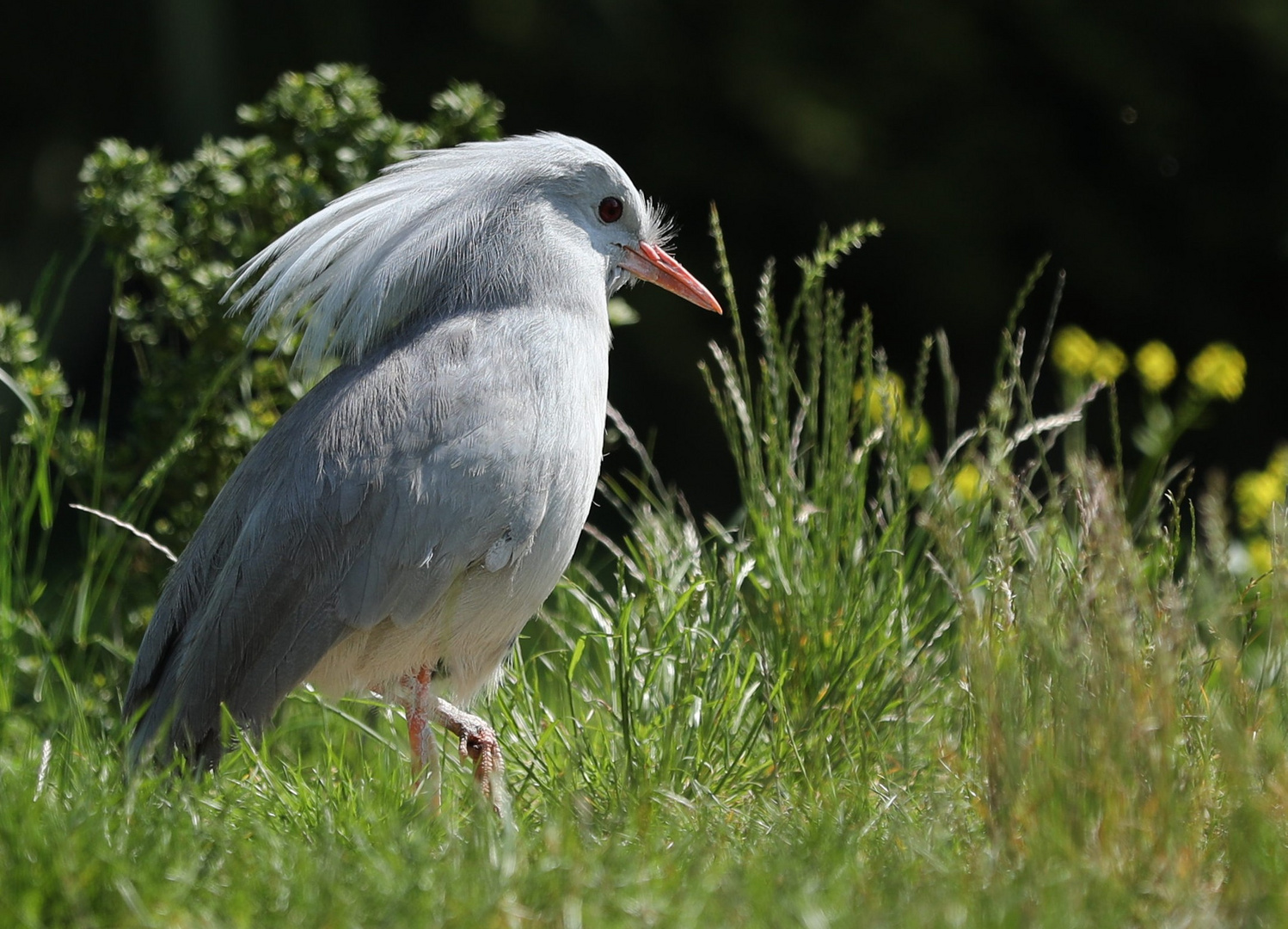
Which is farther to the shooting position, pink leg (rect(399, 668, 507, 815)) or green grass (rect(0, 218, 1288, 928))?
pink leg (rect(399, 668, 507, 815))

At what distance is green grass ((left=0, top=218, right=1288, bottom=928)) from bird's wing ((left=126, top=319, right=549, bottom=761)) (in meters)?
A: 0.20

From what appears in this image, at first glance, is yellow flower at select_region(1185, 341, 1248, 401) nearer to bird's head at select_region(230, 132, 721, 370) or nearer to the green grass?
the green grass

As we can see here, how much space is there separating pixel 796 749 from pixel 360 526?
1.09 metres

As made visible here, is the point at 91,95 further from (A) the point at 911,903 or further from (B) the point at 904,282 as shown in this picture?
(A) the point at 911,903

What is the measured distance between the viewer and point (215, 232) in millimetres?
4270

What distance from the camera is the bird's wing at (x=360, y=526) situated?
311cm

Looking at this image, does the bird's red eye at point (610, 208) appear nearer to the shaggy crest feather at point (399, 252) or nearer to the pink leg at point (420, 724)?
the shaggy crest feather at point (399, 252)

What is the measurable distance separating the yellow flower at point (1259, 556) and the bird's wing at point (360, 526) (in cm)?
250

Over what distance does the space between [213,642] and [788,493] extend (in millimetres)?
1479

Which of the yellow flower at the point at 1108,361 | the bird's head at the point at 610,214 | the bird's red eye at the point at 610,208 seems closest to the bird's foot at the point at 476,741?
the bird's head at the point at 610,214

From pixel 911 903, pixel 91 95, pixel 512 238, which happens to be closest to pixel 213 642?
pixel 512 238

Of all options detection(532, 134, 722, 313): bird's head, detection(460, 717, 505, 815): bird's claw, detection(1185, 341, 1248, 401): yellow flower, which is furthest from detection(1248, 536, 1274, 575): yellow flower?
detection(460, 717, 505, 815): bird's claw

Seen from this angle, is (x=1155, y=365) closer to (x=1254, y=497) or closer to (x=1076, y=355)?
(x=1076, y=355)

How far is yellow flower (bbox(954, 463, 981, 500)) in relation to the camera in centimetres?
385
